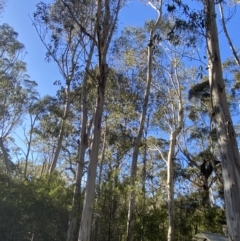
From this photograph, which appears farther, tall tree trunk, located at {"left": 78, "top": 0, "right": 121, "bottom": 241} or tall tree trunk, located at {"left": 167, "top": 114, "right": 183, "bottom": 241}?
tall tree trunk, located at {"left": 167, "top": 114, "right": 183, "bottom": 241}

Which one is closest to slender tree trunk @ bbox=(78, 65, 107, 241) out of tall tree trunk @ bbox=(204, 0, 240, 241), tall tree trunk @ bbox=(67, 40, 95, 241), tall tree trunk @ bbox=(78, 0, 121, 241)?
tall tree trunk @ bbox=(78, 0, 121, 241)

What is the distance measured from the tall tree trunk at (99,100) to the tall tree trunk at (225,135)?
9.85 ft

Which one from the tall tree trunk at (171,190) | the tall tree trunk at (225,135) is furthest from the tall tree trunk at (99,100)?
the tall tree trunk at (171,190)

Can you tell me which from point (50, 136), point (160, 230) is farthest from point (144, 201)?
point (50, 136)

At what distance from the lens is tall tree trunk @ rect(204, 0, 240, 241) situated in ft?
14.3

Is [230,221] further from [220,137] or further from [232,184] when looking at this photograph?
[220,137]

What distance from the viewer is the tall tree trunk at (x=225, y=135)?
14.3 ft

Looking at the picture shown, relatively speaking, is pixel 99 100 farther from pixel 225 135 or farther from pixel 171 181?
pixel 171 181

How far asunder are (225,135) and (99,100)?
145 inches

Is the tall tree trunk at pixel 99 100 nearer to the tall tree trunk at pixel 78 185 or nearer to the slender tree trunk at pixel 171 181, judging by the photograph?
the tall tree trunk at pixel 78 185

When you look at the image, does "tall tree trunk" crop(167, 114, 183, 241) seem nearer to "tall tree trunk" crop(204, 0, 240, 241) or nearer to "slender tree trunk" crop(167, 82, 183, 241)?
"slender tree trunk" crop(167, 82, 183, 241)

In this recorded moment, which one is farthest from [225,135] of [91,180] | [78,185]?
[78,185]

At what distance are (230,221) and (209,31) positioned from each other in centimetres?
326

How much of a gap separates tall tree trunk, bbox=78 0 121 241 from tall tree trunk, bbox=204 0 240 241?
300 cm
